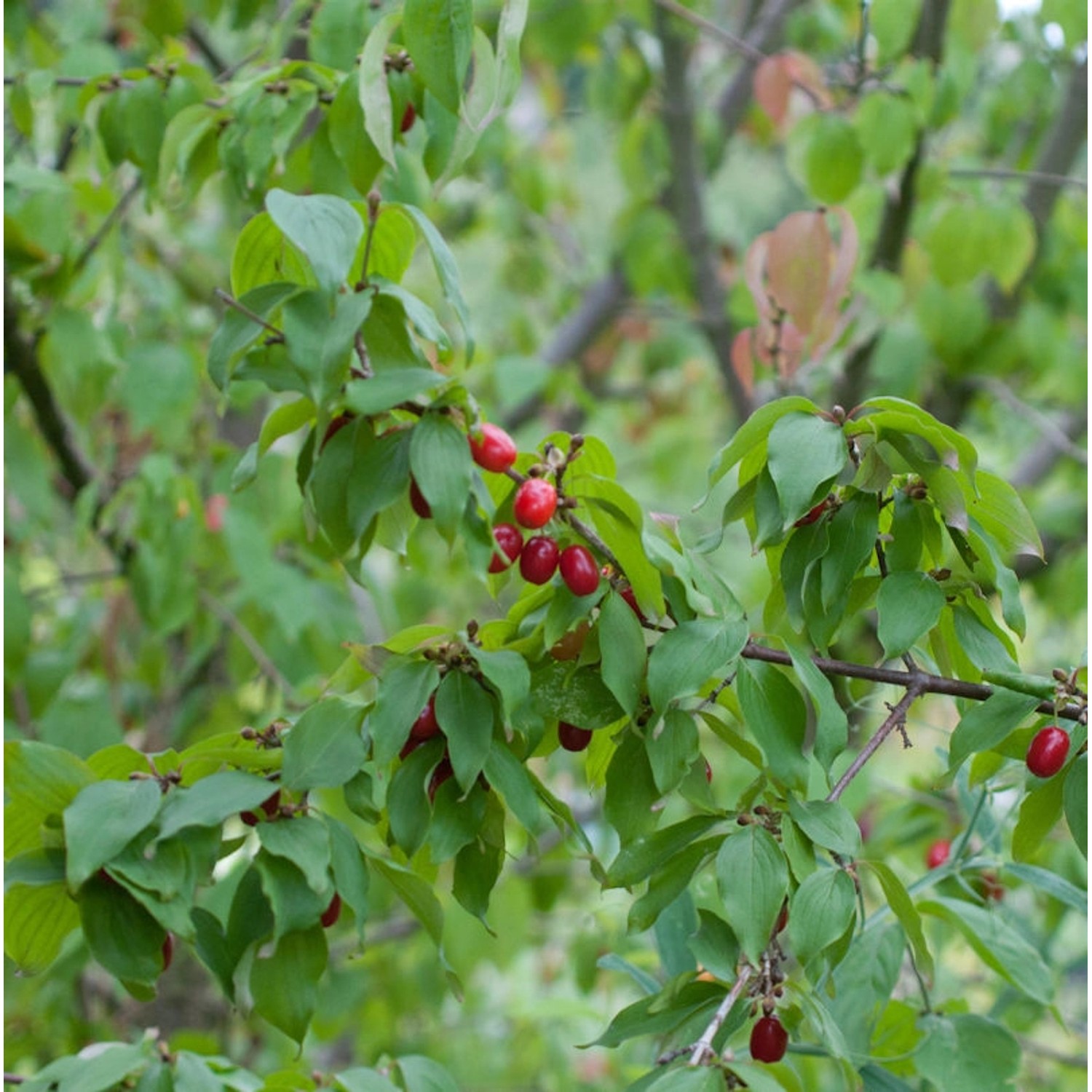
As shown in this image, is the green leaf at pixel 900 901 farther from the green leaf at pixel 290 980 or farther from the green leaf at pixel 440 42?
the green leaf at pixel 440 42

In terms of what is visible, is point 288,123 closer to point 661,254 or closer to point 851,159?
A: point 851,159

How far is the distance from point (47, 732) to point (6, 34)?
31.3 inches

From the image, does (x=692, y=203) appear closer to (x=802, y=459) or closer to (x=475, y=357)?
(x=475, y=357)

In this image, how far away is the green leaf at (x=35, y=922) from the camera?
28.2 inches

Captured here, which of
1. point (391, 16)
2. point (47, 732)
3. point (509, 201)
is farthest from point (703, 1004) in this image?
point (509, 201)

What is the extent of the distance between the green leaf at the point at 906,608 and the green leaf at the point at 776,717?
53 mm

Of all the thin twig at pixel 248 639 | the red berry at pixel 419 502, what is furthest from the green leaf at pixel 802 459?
the thin twig at pixel 248 639

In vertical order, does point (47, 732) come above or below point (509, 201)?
below

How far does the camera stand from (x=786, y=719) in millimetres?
706

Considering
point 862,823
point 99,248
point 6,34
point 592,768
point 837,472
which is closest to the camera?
point 837,472

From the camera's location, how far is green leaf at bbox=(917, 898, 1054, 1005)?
3.05 feet

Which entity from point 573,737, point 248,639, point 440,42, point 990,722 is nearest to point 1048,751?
point 990,722

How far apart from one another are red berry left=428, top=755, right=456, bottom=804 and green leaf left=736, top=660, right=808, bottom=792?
0.15 m

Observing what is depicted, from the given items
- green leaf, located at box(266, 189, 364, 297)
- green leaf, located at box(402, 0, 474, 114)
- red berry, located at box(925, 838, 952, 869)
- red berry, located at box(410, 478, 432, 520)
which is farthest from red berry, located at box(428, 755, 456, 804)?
red berry, located at box(925, 838, 952, 869)
